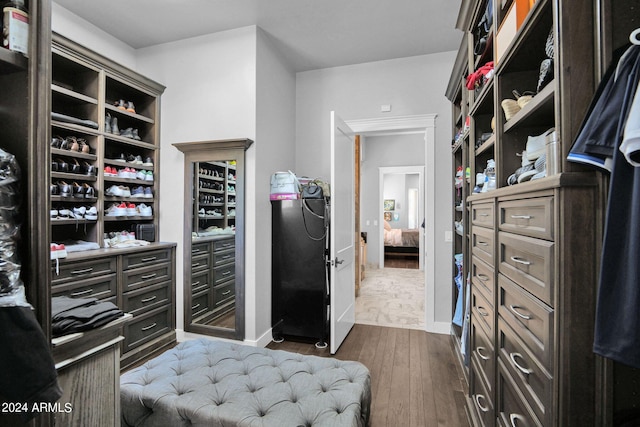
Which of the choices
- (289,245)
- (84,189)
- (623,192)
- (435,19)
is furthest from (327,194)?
(623,192)

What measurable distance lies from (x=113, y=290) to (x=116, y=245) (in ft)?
1.44

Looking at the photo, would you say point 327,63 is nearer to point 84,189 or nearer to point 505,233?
point 84,189

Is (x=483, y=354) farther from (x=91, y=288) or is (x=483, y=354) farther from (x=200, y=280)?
(x=91, y=288)

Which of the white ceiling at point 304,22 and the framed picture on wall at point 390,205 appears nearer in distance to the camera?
the white ceiling at point 304,22

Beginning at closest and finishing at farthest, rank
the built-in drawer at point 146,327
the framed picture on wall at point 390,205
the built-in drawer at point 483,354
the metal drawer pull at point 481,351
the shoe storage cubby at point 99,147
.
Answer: the built-in drawer at point 483,354 → the metal drawer pull at point 481,351 → the shoe storage cubby at point 99,147 → the built-in drawer at point 146,327 → the framed picture on wall at point 390,205

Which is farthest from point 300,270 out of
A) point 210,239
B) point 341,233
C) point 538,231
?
point 538,231

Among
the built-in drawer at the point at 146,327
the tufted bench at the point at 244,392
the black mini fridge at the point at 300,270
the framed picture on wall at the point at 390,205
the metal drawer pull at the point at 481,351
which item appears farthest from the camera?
the framed picture on wall at the point at 390,205

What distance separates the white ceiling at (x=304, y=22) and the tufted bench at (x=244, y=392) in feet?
9.35

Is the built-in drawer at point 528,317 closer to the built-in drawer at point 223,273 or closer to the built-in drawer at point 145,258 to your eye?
the built-in drawer at point 223,273

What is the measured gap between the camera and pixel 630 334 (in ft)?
2.17

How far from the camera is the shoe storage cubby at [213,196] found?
9.90ft

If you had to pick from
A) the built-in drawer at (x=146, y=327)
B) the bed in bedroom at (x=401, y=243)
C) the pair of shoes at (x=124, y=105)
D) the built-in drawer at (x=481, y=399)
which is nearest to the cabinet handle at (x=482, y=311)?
the built-in drawer at (x=481, y=399)

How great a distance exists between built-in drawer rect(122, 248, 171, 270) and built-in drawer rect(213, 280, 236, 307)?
597mm

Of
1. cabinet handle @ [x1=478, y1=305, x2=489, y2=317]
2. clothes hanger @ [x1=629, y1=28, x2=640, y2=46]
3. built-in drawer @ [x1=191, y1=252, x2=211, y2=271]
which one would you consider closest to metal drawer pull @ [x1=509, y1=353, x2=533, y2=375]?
cabinet handle @ [x1=478, y1=305, x2=489, y2=317]
